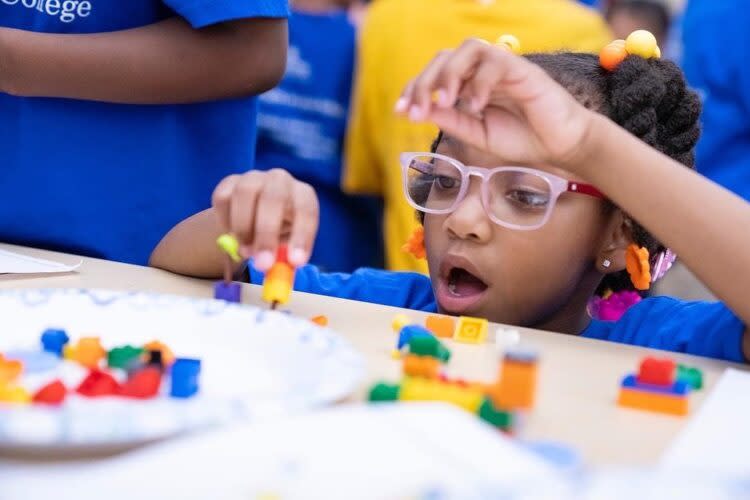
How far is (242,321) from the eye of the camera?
1.00m

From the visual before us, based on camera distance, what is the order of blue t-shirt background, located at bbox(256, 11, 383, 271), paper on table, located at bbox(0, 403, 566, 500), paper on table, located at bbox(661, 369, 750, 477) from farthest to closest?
blue t-shirt background, located at bbox(256, 11, 383, 271)
paper on table, located at bbox(661, 369, 750, 477)
paper on table, located at bbox(0, 403, 566, 500)

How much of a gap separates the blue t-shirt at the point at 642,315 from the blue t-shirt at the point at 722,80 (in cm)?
162

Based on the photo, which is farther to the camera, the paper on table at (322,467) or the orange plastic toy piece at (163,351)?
the orange plastic toy piece at (163,351)

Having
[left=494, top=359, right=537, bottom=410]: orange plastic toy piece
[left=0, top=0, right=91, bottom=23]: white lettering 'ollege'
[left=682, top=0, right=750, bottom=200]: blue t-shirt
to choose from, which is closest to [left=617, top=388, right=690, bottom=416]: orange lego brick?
[left=494, top=359, right=537, bottom=410]: orange plastic toy piece

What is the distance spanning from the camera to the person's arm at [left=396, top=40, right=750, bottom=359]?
1.07 m

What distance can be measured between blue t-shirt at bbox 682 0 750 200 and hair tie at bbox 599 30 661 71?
60.1 inches

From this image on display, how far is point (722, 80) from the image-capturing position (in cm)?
298

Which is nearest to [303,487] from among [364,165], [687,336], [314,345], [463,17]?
[314,345]

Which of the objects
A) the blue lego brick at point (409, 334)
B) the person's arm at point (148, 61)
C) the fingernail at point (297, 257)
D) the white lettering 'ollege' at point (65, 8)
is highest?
the white lettering 'ollege' at point (65, 8)

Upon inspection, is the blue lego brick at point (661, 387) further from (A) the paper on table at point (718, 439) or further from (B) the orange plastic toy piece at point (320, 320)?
(B) the orange plastic toy piece at point (320, 320)

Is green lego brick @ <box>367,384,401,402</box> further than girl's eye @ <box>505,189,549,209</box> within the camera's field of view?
No

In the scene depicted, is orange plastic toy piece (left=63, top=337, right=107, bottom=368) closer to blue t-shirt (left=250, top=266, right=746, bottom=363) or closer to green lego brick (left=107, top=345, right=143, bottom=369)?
green lego brick (left=107, top=345, right=143, bottom=369)

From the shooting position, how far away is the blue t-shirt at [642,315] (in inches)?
46.5

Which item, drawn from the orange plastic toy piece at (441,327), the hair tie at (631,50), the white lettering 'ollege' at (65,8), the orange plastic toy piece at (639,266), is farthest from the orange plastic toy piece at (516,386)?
the white lettering 'ollege' at (65,8)
